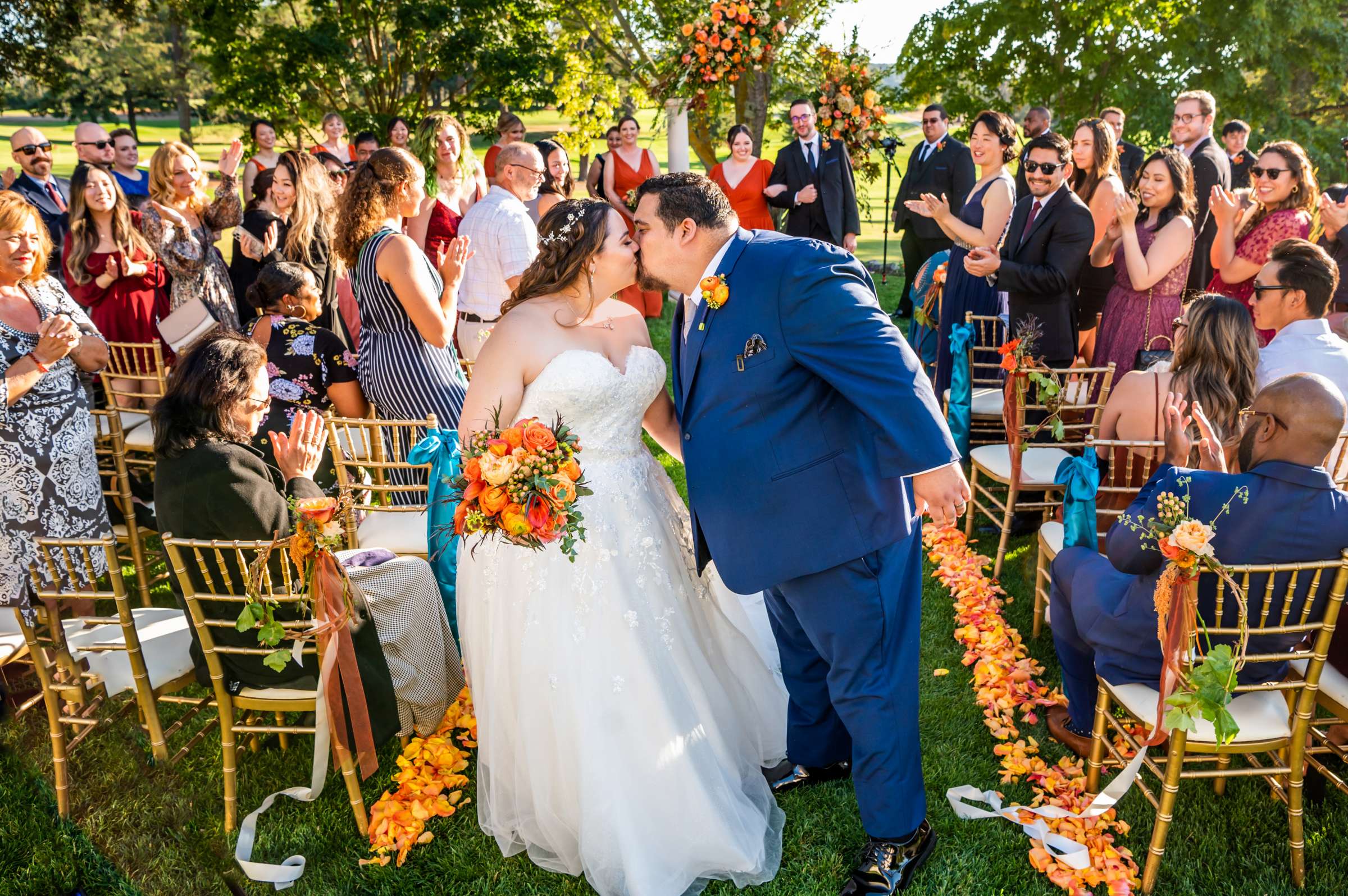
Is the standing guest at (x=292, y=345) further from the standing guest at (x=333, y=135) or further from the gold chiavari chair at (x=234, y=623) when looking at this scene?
the standing guest at (x=333, y=135)

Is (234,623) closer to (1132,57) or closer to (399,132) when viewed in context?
(399,132)

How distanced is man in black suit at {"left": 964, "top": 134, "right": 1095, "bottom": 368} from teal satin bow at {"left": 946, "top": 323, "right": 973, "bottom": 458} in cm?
45

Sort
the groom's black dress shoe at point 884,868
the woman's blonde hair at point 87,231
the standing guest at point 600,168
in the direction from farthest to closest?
1. the standing guest at point 600,168
2. the woman's blonde hair at point 87,231
3. the groom's black dress shoe at point 884,868

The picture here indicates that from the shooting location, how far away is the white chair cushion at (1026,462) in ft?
15.2

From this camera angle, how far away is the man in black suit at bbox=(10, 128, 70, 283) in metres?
8.20

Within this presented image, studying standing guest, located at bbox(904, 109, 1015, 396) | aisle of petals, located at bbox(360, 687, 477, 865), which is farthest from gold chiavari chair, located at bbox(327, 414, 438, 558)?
standing guest, located at bbox(904, 109, 1015, 396)

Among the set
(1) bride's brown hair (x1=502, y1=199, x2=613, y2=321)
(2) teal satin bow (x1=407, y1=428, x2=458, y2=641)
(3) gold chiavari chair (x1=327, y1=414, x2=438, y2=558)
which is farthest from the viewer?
(3) gold chiavari chair (x1=327, y1=414, x2=438, y2=558)

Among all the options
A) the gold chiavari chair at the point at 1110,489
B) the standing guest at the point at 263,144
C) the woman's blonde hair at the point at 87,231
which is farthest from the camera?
the standing guest at the point at 263,144

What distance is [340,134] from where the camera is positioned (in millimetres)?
11305

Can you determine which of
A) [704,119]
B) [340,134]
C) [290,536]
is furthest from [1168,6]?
[290,536]

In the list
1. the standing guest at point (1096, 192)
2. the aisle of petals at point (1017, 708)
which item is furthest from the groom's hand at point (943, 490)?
the standing guest at point (1096, 192)

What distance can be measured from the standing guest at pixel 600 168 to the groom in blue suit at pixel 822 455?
24.9ft

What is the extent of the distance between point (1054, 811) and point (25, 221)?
4589 mm

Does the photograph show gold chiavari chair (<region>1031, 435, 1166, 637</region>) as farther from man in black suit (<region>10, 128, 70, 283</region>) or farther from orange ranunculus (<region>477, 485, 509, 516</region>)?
man in black suit (<region>10, 128, 70, 283</region>)
